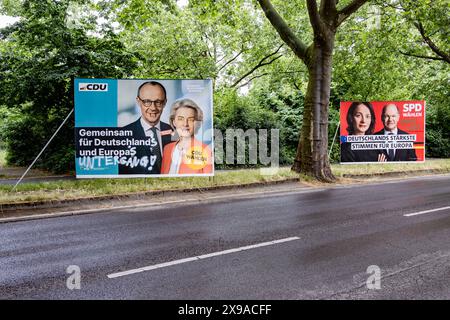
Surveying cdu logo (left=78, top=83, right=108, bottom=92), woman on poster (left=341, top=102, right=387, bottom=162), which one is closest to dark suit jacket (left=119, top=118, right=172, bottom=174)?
cdu logo (left=78, top=83, right=108, bottom=92)

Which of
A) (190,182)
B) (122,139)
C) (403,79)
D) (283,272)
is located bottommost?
(283,272)

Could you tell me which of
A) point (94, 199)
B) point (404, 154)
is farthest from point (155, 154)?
point (404, 154)

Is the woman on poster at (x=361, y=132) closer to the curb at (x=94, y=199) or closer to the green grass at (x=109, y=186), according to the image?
the green grass at (x=109, y=186)

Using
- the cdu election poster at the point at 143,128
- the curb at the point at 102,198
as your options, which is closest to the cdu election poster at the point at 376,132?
the curb at the point at 102,198

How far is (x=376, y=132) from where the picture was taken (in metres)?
16.6

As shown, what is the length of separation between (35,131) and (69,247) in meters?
12.0

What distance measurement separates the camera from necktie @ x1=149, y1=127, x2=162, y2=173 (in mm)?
11211

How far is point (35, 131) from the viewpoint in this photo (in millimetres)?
16578

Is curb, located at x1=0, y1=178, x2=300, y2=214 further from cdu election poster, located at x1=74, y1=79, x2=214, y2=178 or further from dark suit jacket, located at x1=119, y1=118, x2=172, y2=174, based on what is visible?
dark suit jacket, located at x1=119, y1=118, x2=172, y2=174

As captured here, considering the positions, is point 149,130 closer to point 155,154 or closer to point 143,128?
point 143,128

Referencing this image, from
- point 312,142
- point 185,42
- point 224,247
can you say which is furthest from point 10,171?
point 224,247

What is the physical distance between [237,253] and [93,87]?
7.17 meters

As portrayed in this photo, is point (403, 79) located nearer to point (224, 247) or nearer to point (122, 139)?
point (122, 139)

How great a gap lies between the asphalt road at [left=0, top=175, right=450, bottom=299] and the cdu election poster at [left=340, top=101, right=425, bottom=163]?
7.33 m
